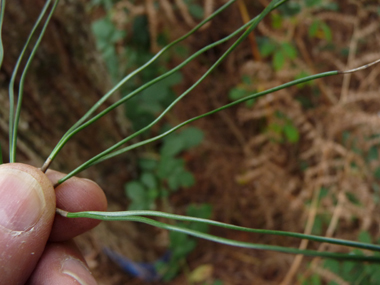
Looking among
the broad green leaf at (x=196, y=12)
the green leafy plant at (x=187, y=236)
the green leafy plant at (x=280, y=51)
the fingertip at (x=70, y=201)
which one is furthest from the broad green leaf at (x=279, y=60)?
the fingertip at (x=70, y=201)

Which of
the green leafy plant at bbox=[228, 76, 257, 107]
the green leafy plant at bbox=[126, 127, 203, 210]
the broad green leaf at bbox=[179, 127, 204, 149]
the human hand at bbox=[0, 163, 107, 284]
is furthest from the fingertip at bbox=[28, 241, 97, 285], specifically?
the green leafy plant at bbox=[228, 76, 257, 107]

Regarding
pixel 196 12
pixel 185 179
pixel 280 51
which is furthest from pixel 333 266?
pixel 196 12

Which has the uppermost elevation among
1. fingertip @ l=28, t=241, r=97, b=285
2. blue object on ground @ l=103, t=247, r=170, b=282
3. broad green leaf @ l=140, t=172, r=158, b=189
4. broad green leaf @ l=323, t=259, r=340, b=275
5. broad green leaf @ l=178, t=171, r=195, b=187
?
fingertip @ l=28, t=241, r=97, b=285

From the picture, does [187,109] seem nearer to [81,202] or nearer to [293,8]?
[293,8]

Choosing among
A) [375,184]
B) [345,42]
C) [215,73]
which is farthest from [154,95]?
[345,42]

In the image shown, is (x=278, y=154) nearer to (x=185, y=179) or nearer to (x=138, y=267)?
(x=185, y=179)

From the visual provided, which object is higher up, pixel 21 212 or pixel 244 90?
pixel 21 212

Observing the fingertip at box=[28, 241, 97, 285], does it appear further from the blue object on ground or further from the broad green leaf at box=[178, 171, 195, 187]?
the blue object on ground

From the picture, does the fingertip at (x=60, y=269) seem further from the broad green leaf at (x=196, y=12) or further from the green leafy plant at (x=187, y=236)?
the broad green leaf at (x=196, y=12)

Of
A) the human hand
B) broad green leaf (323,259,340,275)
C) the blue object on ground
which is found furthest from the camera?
the blue object on ground
